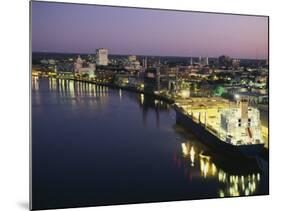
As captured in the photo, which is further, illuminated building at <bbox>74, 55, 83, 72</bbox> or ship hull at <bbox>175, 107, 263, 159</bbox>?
ship hull at <bbox>175, 107, 263, 159</bbox>

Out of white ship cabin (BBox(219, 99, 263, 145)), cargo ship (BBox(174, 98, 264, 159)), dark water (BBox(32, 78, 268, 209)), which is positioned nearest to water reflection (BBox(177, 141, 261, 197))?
dark water (BBox(32, 78, 268, 209))

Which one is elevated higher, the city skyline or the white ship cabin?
the city skyline

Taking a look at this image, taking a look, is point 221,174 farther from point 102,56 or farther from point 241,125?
point 102,56

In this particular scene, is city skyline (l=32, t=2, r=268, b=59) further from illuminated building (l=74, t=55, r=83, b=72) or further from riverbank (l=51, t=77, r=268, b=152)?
riverbank (l=51, t=77, r=268, b=152)

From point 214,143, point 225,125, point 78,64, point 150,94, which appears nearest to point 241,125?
point 225,125

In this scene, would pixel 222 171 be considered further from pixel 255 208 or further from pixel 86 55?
pixel 86 55

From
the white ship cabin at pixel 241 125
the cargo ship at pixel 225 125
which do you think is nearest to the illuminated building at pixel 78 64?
the cargo ship at pixel 225 125

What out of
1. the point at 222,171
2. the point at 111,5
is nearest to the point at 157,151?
the point at 222,171
